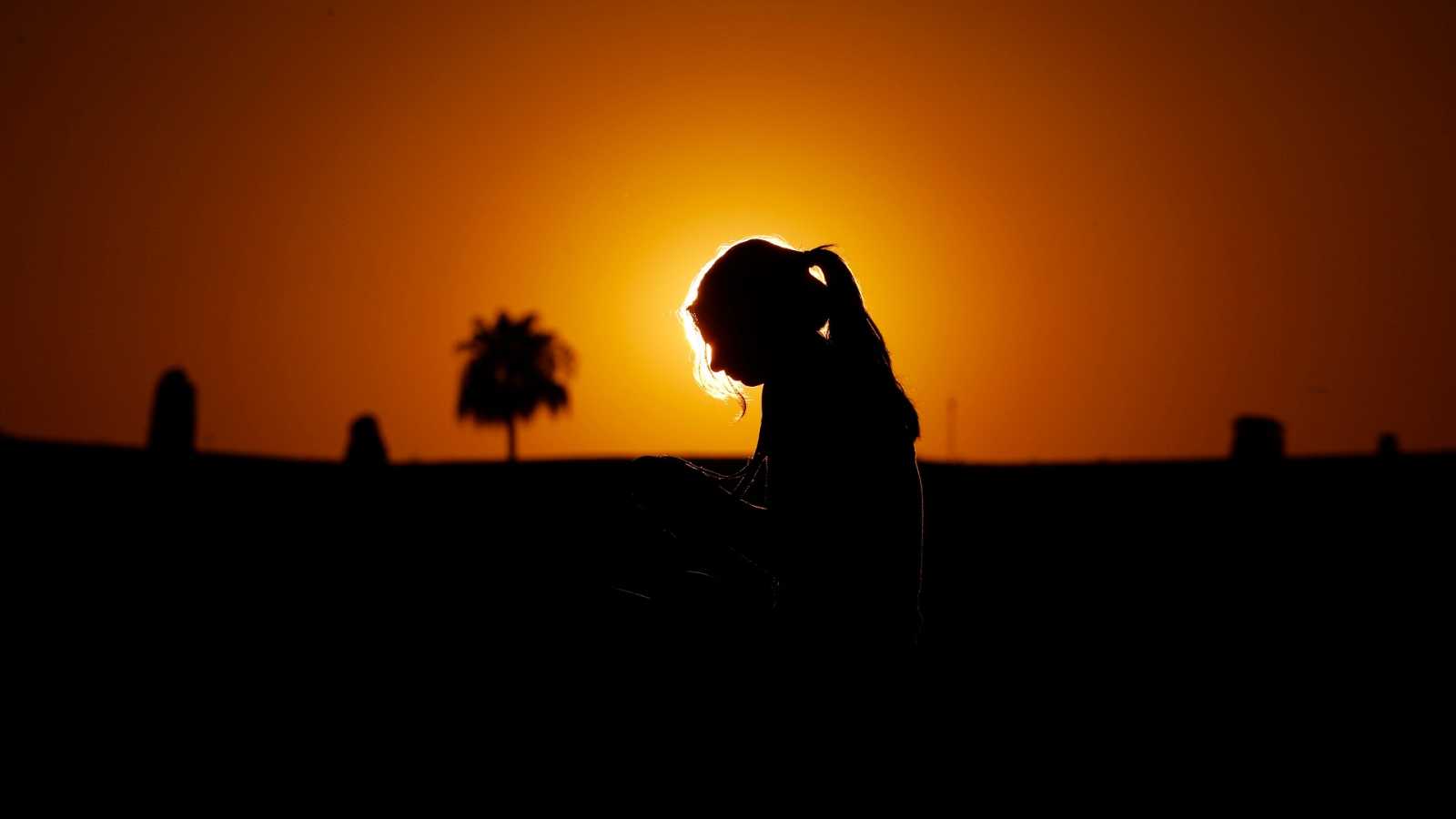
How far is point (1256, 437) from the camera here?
18.6 metres

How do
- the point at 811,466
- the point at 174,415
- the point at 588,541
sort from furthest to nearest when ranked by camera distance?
the point at 174,415, the point at 588,541, the point at 811,466

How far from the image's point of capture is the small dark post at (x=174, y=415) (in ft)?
48.8

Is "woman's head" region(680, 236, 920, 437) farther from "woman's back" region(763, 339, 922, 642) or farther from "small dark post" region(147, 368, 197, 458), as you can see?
"small dark post" region(147, 368, 197, 458)

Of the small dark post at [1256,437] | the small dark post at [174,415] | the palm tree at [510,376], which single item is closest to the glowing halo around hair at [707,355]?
the small dark post at [174,415]

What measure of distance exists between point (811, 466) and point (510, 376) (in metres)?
51.4

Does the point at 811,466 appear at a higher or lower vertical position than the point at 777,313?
lower

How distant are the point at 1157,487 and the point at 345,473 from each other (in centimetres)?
865

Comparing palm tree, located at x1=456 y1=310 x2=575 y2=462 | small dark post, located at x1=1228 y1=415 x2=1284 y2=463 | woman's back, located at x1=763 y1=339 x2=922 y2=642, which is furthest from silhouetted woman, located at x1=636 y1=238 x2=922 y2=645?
palm tree, located at x1=456 y1=310 x2=575 y2=462

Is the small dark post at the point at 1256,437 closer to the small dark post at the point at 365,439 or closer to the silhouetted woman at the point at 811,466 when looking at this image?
the small dark post at the point at 365,439

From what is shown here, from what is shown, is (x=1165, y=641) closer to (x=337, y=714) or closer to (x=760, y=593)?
(x=337, y=714)

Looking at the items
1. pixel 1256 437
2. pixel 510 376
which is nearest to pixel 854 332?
pixel 1256 437

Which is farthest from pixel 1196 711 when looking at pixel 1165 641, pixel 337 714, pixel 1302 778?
pixel 337 714

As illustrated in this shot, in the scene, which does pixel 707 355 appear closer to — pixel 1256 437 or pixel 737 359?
pixel 737 359

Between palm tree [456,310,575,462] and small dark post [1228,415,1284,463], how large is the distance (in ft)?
121
